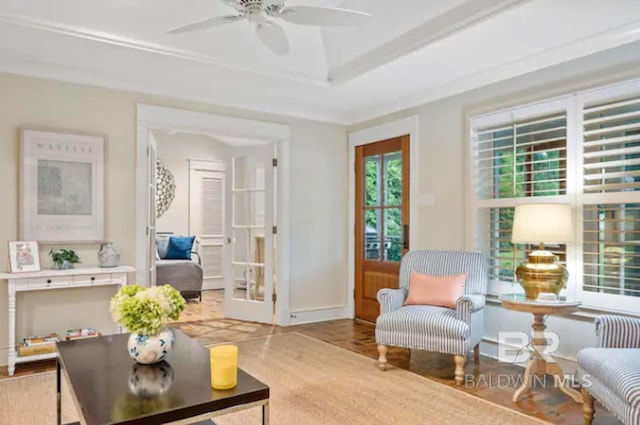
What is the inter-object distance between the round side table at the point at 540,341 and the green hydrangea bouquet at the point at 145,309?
2137mm

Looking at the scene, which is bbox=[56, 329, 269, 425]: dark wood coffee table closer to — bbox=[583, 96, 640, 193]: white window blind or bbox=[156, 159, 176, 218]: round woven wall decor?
bbox=[583, 96, 640, 193]: white window blind

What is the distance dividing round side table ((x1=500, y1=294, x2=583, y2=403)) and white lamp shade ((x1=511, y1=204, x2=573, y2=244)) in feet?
1.33

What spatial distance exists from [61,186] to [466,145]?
3.46 metres

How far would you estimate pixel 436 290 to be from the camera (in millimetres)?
3674

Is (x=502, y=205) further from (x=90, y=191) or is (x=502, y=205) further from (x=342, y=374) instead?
(x=90, y=191)

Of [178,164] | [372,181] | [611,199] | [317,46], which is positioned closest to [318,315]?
[372,181]

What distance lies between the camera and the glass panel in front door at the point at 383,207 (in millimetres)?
4930

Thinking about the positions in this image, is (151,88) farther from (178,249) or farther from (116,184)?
(178,249)

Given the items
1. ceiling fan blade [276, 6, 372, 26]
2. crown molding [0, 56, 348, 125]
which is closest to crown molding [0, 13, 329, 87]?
crown molding [0, 56, 348, 125]

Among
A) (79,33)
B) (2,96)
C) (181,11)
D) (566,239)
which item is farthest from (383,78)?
(2,96)

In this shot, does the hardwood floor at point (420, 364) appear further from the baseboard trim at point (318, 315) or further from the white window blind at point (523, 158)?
the white window blind at point (523, 158)

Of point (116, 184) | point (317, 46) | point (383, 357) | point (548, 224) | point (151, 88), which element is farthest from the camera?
point (151, 88)

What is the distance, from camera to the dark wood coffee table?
157 cm

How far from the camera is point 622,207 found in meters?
3.13
